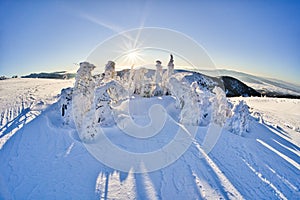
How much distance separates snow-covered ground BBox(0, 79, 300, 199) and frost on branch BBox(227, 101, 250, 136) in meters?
1.14

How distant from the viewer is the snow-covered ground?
513 cm

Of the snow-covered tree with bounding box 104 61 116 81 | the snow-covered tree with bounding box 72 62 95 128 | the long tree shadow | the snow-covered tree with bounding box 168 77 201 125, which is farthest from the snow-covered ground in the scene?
the snow-covered tree with bounding box 104 61 116 81

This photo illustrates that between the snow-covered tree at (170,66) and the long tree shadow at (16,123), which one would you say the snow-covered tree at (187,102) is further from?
the long tree shadow at (16,123)

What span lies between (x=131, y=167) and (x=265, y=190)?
12.1 ft

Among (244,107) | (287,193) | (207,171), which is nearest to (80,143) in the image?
(207,171)

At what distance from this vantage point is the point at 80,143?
24.4ft

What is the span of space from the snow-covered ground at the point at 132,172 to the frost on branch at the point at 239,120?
1.14 m

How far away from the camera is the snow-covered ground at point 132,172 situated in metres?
5.13

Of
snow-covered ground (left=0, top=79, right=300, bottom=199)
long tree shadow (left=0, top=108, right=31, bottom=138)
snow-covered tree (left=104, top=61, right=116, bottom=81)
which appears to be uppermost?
snow-covered tree (left=104, top=61, right=116, bottom=81)

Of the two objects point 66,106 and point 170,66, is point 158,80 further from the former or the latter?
point 66,106

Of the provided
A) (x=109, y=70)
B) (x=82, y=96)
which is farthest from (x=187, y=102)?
(x=109, y=70)

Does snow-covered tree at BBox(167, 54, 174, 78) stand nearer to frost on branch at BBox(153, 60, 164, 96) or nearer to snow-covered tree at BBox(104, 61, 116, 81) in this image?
frost on branch at BBox(153, 60, 164, 96)

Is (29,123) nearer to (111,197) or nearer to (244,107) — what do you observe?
(111,197)

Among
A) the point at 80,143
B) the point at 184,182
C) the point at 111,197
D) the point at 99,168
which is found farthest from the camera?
the point at 80,143
